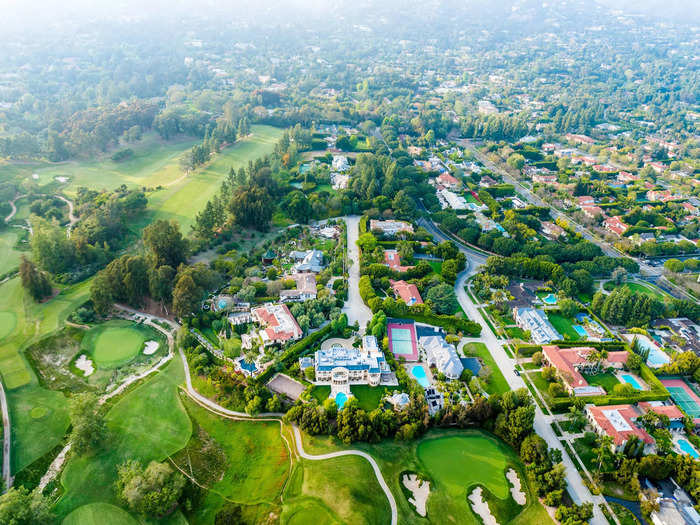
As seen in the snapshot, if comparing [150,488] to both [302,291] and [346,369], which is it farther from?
[302,291]

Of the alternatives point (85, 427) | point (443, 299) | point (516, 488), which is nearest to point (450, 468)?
point (516, 488)

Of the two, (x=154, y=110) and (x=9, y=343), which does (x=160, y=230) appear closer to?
(x=9, y=343)

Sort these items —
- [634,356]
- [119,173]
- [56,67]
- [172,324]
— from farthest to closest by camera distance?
[56,67]
[119,173]
[172,324]
[634,356]

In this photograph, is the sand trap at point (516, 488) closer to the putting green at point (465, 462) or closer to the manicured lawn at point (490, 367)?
the putting green at point (465, 462)

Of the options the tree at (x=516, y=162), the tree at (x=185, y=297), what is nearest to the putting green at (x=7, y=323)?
the tree at (x=185, y=297)

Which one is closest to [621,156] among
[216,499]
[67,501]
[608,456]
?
[608,456]

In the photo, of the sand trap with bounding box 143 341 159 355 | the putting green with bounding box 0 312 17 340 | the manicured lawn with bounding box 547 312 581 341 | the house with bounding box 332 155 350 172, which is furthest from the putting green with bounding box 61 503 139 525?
the house with bounding box 332 155 350 172

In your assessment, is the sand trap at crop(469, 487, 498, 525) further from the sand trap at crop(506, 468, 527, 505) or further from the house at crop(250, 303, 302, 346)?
the house at crop(250, 303, 302, 346)

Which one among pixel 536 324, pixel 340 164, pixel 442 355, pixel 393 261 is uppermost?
pixel 442 355
